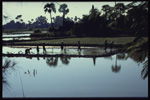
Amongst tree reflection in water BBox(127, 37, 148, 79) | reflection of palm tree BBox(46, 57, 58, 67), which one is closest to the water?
reflection of palm tree BBox(46, 57, 58, 67)

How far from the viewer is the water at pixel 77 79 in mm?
14600

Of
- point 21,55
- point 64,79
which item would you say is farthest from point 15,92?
point 21,55

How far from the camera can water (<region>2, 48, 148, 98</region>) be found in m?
14.6

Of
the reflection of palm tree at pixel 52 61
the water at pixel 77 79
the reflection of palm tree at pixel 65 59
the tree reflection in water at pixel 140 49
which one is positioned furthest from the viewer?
the reflection of palm tree at pixel 65 59

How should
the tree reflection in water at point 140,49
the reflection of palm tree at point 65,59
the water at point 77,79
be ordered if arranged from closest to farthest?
the tree reflection in water at point 140,49
the water at point 77,79
the reflection of palm tree at point 65,59

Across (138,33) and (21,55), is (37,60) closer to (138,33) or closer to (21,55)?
(21,55)

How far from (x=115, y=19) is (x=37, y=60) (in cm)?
2374

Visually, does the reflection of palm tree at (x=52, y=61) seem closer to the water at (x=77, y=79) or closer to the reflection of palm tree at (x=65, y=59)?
the water at (x=77, y=79)

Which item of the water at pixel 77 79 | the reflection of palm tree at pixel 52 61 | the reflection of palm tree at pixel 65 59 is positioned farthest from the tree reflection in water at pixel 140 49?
the reflection of palm tree at pixel 65 59

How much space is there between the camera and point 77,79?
1808 cm

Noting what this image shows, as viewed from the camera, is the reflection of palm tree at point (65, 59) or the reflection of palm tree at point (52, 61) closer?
the reflection of palm tree at point (52, 61)

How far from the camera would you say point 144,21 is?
4.30 metres

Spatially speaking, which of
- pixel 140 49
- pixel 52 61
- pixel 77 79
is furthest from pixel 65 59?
pixel 140 49

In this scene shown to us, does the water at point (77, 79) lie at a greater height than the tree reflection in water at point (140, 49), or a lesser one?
lesser
